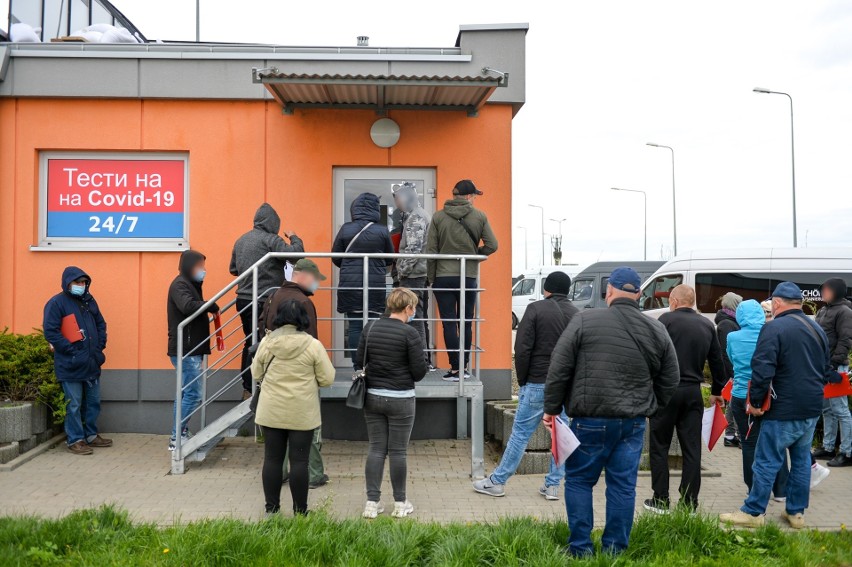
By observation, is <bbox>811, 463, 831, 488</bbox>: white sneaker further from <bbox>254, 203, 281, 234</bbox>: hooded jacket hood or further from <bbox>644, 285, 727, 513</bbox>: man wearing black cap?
<bbox>254, 203, 281, 234</bbox>: hooded jacket hood

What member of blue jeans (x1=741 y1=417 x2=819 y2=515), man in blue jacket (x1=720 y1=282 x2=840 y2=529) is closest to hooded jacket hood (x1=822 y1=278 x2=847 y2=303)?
man in blue jacket (x1=720 y1=282 x2=840 y2=529)

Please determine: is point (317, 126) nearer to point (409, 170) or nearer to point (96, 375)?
point (409, 170)

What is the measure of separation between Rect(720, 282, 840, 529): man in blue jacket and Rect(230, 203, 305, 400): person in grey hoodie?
4395 millimetres

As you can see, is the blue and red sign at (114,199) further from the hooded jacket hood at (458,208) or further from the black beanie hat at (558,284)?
the black beanie hat at (558,284)

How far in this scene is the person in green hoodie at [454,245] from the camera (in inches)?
324

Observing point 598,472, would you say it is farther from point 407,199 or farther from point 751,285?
point 751,285

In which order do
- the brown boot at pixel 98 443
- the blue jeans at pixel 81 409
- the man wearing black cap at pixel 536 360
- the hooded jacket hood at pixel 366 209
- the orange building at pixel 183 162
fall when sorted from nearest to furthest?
the man wearing black cap at pixel 536 360
the hooded jacket hood at pixel 366 209
the blue jeans at pixel 81 409
the brown boot at pixel 98 443
the orange building at pixel 183 162

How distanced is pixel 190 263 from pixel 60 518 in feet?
9.90

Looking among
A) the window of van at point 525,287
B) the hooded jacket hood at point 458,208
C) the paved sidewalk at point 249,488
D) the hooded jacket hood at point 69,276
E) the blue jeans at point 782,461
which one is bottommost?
the paved sidewalk at point 249,488

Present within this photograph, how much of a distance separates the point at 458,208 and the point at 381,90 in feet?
5.35

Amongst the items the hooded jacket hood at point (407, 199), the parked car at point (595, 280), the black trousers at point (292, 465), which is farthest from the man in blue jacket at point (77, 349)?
the parked car at point (595, 280)

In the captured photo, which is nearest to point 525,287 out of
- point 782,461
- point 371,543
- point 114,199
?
point 114,199

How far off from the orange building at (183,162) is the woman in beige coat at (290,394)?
3.17m

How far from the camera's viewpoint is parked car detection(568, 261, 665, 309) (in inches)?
941
